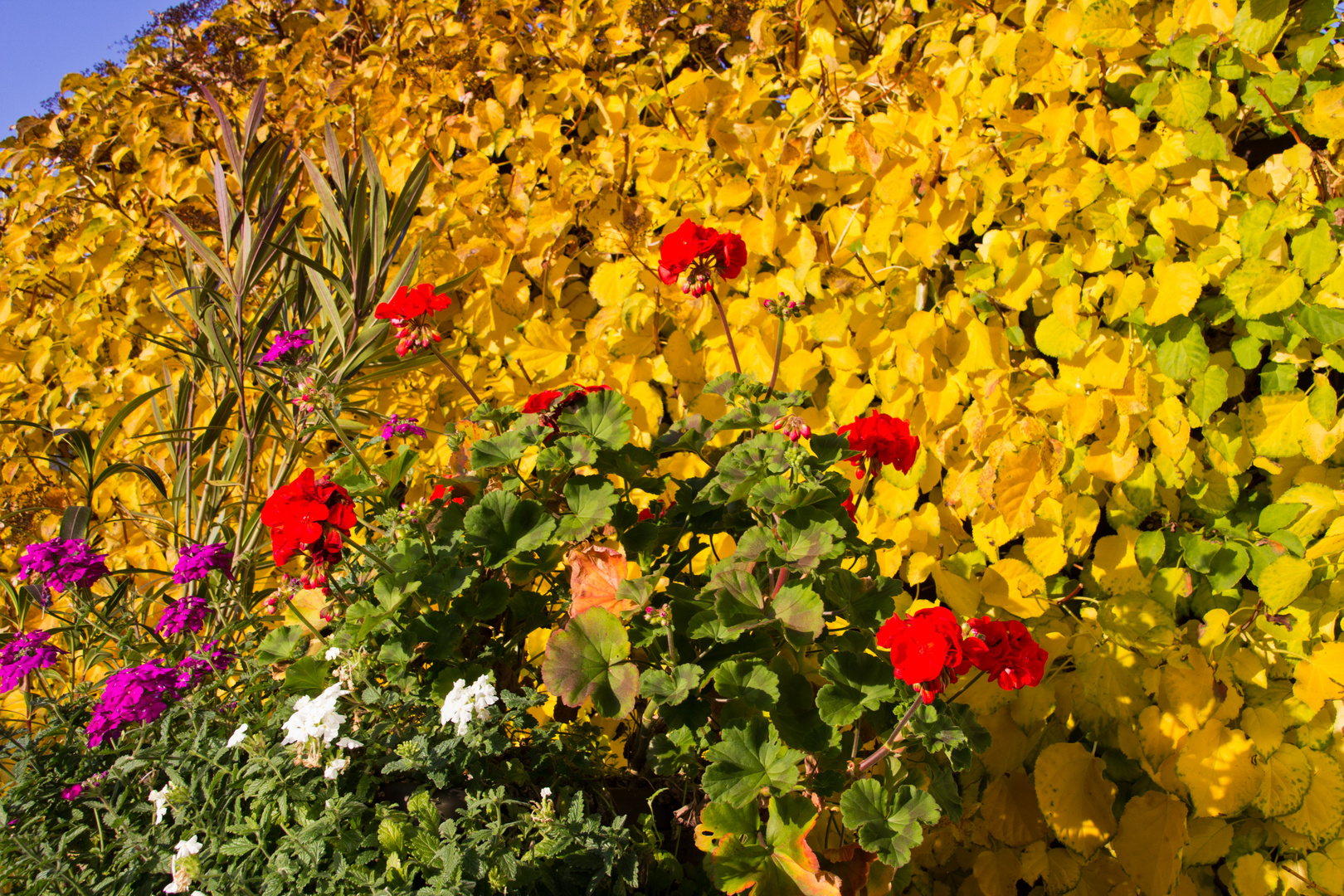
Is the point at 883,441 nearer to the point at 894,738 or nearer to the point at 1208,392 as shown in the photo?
the point at 894,738

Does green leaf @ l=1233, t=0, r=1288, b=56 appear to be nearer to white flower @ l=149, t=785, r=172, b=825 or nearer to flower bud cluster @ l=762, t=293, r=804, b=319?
flower bud cluster @ l=762, t=293, r=804, b=319

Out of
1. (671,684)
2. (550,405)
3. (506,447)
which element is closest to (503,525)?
(506,447)

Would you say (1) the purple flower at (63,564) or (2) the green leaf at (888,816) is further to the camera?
(1) the purple flower at (63,564)

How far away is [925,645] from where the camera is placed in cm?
82

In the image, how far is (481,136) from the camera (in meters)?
1.97

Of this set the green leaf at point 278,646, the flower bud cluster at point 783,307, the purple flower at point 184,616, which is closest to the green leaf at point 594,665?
the green leaf at point 278,646

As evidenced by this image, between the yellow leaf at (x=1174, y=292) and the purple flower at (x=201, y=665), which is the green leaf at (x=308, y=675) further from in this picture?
the yellow leaf at (x=1174, y=292)

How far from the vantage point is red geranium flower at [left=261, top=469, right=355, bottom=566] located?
1022 mm

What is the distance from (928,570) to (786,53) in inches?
41.6

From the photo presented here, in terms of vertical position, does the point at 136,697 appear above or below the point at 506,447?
below

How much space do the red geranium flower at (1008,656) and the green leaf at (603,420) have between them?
51cm

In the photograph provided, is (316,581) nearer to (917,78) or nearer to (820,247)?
(820,247)

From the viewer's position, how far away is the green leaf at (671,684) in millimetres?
974

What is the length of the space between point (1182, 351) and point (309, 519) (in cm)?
125
